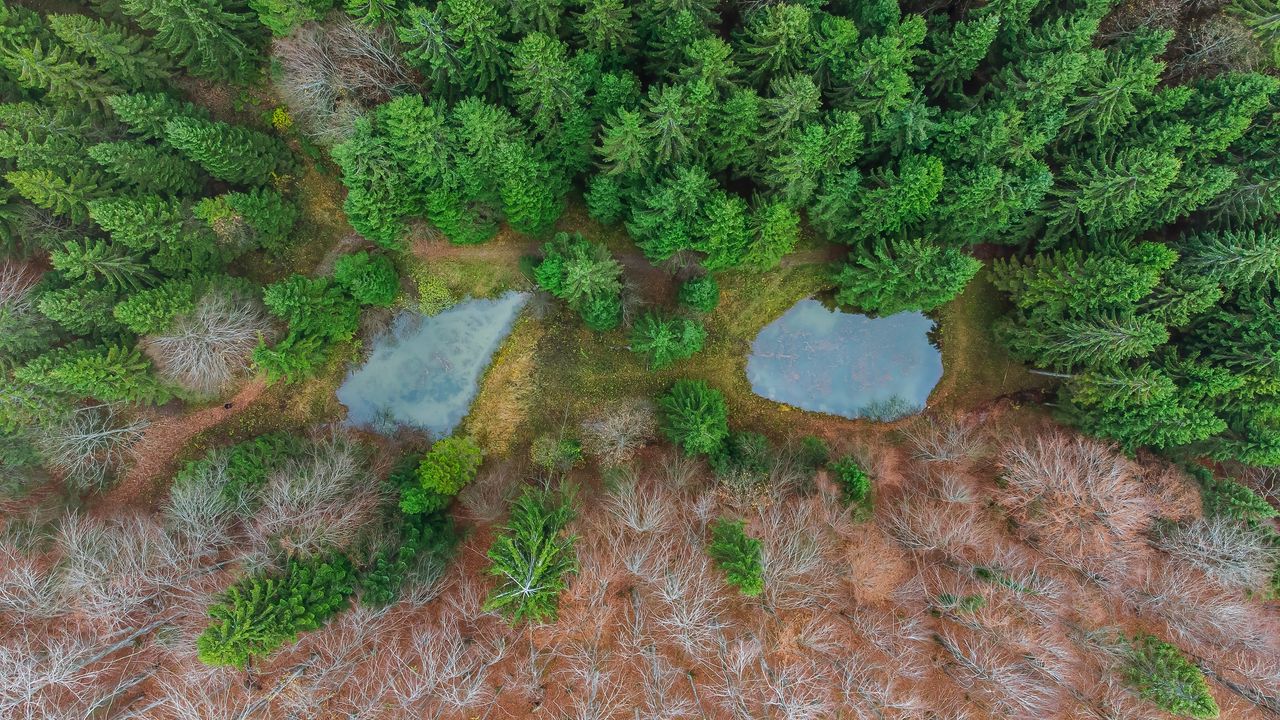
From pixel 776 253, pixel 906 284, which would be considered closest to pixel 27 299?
pixel 776 253

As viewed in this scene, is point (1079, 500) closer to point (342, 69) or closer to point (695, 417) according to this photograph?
point (695, 417)

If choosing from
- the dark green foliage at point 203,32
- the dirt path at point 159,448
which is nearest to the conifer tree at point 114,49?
the dark green foliage at point 203,32

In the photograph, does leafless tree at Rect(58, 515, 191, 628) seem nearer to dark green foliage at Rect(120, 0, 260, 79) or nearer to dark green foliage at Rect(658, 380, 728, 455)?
dark green foliage at Rect(120, 0, 260, 79)

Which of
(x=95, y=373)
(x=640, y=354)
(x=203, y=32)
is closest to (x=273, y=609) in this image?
(x=95, y=373)

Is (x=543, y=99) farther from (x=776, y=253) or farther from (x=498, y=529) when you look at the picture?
(x=498, y=529)

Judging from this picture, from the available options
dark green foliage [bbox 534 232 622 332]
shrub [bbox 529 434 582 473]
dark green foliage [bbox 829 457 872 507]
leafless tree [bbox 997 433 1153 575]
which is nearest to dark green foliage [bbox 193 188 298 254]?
dark green foliage [bbox 534 232 622 332]

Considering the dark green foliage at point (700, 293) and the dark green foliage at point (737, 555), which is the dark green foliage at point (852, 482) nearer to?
the dark green foliage at point (737, 555)
